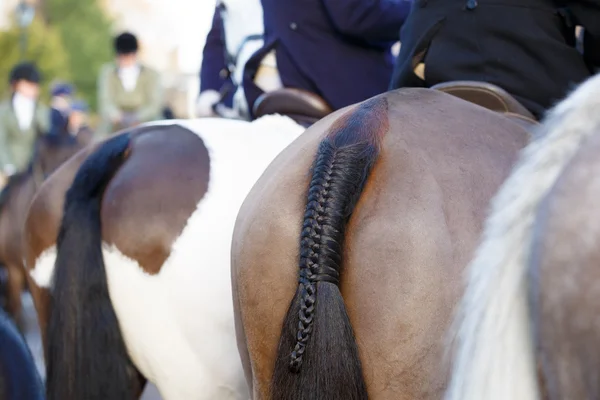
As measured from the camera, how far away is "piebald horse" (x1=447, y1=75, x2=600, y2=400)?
114 cm

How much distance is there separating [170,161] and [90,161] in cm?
31

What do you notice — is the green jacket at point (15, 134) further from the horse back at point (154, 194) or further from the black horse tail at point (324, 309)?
the black horse tail at point (324, 309)

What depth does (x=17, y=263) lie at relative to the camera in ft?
26.3

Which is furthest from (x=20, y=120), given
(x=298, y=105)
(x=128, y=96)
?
(x=298, y=105)

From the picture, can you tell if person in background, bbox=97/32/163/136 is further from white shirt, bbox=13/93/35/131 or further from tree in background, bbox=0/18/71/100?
tree in background, bbox=0/18/71/100

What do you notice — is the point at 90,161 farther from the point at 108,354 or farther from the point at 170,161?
the point at 108,354

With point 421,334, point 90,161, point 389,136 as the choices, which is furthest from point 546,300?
point 90,161

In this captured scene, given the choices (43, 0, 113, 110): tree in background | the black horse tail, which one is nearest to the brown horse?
the black horse tail

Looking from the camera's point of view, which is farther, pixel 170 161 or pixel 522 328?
pixel 170 161

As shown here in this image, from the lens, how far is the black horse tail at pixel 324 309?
1.85 m

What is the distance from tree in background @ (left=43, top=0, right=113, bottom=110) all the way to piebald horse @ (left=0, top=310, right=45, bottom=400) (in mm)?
36821

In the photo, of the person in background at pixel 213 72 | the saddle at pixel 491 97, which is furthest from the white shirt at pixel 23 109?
the saddle at pixel 491 97

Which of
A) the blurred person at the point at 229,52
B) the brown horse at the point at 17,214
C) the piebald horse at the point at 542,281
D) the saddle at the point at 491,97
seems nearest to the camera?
the piebald horse at the point at 542,281

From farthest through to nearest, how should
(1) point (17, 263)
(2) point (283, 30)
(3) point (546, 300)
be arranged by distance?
(1) point (17, 263)
(2) point (283, 30)
(3) point (546, 300)
